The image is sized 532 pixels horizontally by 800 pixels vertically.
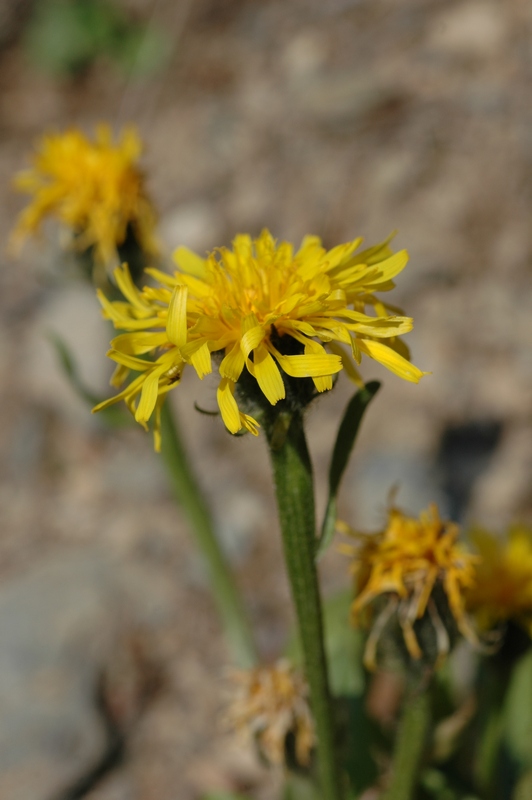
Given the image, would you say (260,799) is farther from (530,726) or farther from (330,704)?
(330,704)

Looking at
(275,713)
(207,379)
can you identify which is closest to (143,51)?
(207,379)

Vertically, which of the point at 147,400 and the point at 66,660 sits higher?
the point at 147,400

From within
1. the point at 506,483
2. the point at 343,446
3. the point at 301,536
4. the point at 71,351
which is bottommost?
the point at 506,483

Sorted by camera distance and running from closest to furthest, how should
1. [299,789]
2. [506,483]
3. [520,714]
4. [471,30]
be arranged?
[520,714] < [299,789] < [506,483] < [471,30]

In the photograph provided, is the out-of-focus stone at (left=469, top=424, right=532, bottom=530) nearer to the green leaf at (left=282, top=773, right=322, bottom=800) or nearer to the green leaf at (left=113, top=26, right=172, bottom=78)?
the green leaf at (left=282, top=773, right=322, bottom=800)

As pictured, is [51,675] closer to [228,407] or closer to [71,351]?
[71,351]

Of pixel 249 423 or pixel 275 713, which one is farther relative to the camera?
pixel 275 713

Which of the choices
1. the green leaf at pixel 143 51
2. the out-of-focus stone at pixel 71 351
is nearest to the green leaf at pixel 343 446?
the out-of-focus stone at pixel 71 351
